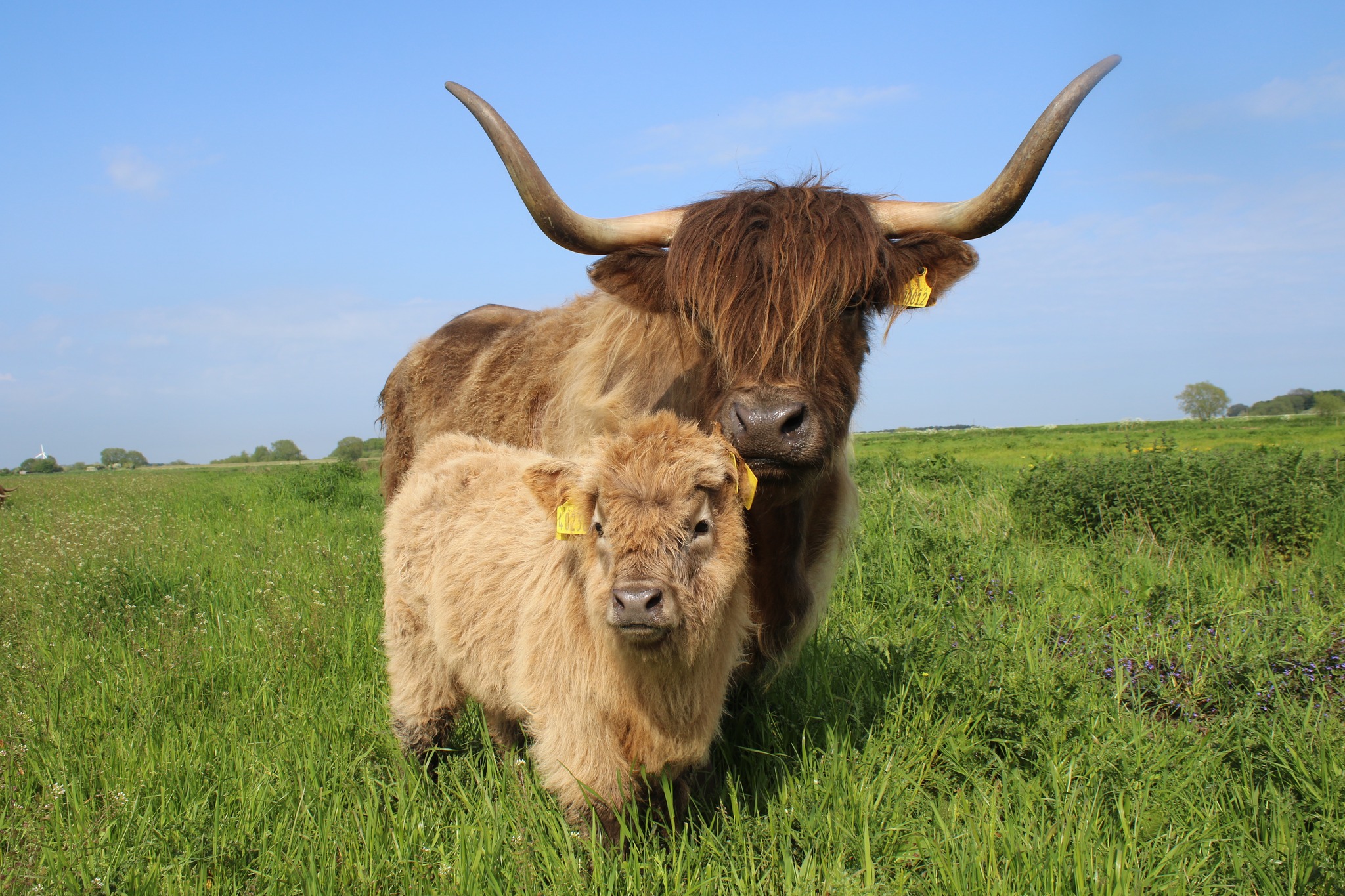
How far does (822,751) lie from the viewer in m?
3.61

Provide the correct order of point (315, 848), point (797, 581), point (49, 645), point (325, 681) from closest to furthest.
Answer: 1. point (315, 848)
2. point (797, 581)
3. point (325, 681)
4. point (49, 645)

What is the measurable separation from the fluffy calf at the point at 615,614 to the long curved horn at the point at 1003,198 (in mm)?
1447

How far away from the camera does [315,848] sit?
9.66 feet

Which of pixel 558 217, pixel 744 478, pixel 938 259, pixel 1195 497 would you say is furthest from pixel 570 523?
pixel 1195 497

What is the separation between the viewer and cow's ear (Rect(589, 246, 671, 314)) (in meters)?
3.45

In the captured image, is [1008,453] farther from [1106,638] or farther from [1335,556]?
[1106,638]

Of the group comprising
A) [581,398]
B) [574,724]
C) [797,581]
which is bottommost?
[574,724]

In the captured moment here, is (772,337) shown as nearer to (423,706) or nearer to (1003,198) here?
(1003,198)

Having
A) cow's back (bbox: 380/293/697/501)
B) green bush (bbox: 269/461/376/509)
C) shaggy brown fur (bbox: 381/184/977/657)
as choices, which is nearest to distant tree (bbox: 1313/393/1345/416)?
green bush (bbox: 269/461/376/509)

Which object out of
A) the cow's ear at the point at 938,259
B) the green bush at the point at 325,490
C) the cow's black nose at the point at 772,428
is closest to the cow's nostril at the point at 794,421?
the cow's black nose at the point at 772,428

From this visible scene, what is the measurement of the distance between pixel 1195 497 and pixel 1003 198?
5.39 metres

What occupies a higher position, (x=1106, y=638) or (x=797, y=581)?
(x=797, y=581)

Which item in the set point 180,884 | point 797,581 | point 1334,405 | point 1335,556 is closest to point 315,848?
point 180,884

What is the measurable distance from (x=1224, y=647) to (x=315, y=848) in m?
4.51
